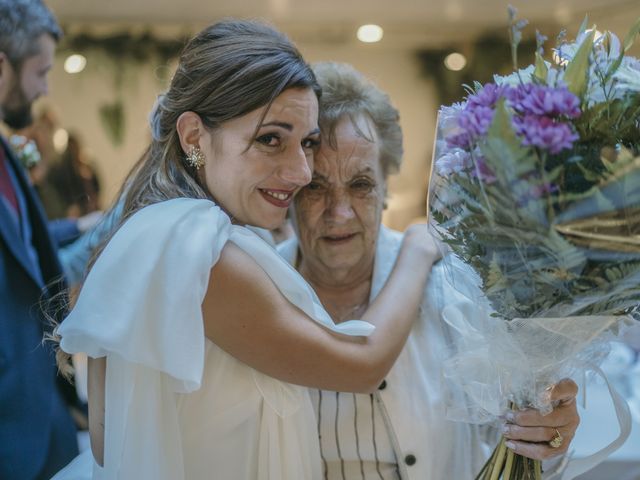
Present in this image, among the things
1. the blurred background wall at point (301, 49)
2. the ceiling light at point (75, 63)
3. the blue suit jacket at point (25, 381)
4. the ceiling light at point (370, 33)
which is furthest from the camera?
the ceiling light at point (75, 63)

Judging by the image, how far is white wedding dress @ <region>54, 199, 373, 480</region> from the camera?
162cm

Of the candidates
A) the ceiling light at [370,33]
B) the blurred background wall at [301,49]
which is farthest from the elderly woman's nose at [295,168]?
the ceiling light at [370,33]

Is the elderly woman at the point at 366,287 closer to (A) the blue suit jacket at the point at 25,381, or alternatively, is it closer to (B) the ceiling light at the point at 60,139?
(A) the blue suit jacket at the point at 25,381

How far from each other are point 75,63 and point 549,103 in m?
7.31

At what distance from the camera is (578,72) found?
1.44 meters

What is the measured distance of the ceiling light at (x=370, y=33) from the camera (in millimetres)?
7705

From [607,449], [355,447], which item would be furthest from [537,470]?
[355,447]

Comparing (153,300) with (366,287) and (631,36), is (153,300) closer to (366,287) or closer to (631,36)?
(366,287)

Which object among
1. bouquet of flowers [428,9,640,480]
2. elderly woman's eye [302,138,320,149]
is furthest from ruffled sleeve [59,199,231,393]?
bouquet of flowers [428,9,640,480]

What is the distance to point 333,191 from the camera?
215 cm

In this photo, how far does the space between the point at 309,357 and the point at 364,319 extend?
0.82 feet

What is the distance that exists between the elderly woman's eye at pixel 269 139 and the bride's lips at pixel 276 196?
11cm

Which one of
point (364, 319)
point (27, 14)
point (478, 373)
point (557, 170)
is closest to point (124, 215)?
point (364, 319)

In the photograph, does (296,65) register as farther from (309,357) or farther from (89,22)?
(89,22)
